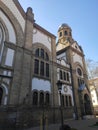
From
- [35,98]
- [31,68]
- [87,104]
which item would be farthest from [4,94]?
[87,104]

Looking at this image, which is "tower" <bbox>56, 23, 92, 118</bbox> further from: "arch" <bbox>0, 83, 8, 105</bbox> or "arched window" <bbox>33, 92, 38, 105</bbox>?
"arch" <bbox>0, 83, 8, 105</bbox>

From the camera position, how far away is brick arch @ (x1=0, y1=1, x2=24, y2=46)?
15.7 meters

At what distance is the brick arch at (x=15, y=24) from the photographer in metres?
15.7

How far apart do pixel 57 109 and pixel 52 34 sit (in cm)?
1396

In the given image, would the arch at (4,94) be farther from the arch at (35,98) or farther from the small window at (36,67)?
the small window at (36,67)

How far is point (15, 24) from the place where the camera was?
53.2 ft

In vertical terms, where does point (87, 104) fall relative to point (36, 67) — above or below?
below

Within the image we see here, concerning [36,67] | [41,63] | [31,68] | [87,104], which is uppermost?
[41,63]

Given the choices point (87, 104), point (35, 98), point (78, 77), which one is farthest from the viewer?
point (78, 77)

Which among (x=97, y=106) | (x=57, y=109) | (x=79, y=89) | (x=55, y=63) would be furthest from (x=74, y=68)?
(x=97, y=106)

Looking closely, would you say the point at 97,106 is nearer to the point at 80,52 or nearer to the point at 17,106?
the point at 80,52

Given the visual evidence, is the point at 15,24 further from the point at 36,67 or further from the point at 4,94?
the point at 4,94

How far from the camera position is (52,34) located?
23125mm

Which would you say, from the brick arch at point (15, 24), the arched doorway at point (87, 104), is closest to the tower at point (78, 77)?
the arched doorway at point (87, 104)
